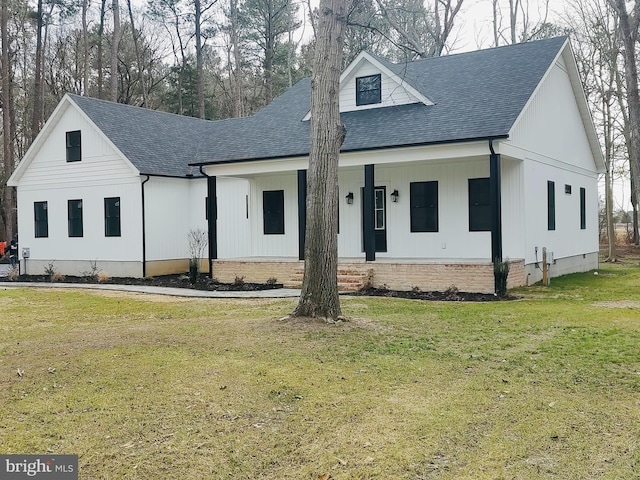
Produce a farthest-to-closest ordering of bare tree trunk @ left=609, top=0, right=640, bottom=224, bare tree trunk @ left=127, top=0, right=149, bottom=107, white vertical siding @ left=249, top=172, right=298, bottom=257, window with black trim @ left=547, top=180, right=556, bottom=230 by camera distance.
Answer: bare tree trunk @ left=127, top=0, right=149, bottom=107 < white vertical siding @ left=249, top=172, right=298, bottom=257 < bare tree trunk @ left=609, top=0, right=640, bottom=224 < window with black trim @ left=547, top=180, right=556, bottom=230

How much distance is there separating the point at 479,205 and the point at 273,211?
5.99 m

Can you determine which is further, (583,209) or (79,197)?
(79,197)

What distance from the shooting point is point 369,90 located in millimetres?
16797

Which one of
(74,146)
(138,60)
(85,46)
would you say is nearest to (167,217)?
(74,146)

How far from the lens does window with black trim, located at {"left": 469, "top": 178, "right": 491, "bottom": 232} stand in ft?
48.7

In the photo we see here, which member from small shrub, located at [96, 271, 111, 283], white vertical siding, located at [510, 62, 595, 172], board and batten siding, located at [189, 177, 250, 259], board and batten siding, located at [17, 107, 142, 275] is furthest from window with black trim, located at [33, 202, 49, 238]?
white vertical siding, located at [510, 62, 595, 172]

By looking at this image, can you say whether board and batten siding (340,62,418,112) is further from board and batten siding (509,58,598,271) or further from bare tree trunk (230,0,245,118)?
bare tree trunk (230,0,245,118)

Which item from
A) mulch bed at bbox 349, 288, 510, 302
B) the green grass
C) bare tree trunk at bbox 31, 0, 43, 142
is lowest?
the green grass

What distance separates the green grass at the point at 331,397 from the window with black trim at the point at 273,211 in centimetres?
844

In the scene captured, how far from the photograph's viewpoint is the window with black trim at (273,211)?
17.7 metres

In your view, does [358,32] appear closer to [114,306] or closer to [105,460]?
[114,306]

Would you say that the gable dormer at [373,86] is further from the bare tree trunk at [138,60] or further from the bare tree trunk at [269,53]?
the bare tree trunk at [138,60]

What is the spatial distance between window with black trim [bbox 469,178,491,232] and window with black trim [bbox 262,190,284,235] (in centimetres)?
548

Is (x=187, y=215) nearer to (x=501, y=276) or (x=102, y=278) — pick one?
(x=102, y=278)
